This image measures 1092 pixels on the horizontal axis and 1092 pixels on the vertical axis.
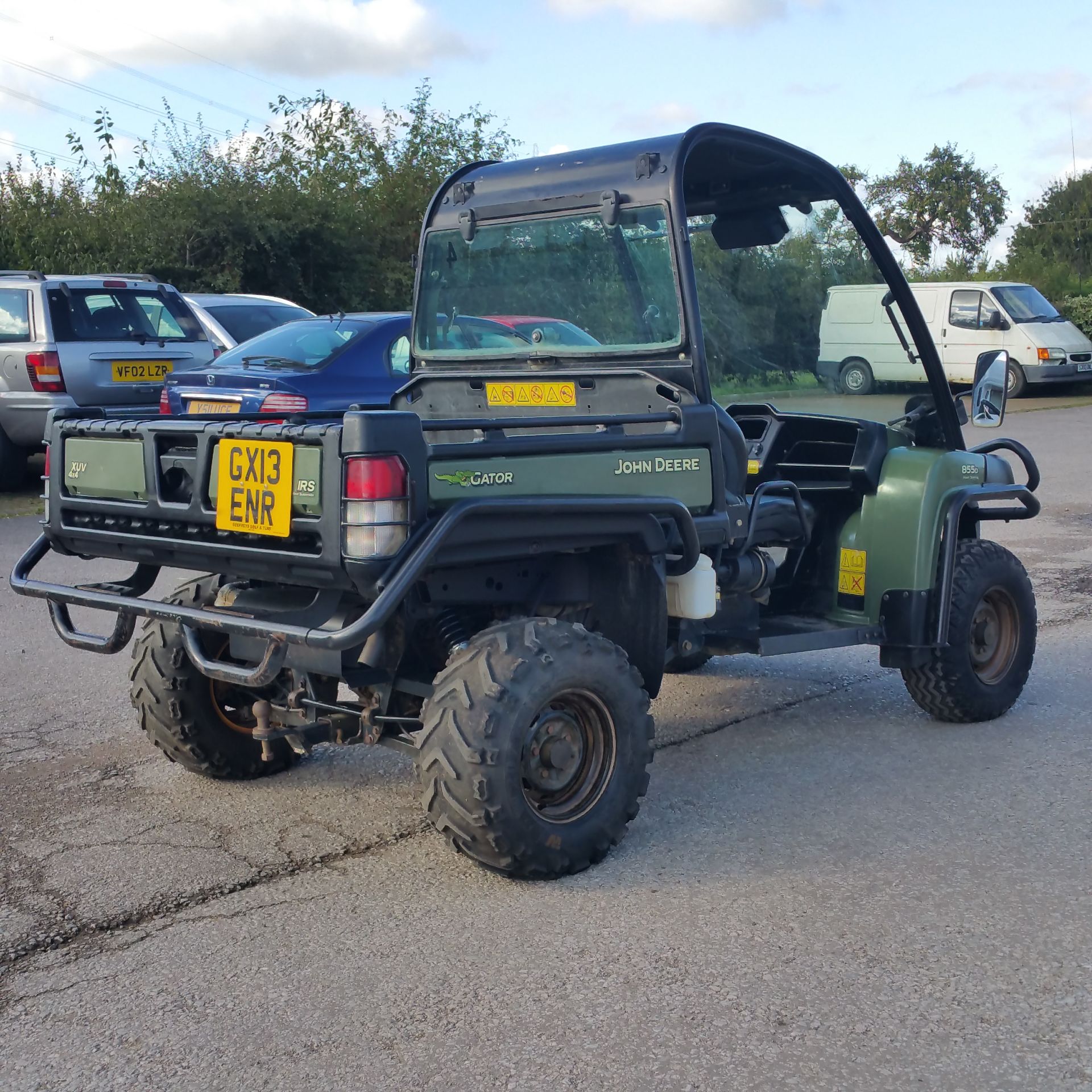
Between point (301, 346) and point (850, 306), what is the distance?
5.66 m

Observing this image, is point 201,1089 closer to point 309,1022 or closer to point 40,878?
point 309,1022

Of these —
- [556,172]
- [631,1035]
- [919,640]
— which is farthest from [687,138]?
[631,1035]

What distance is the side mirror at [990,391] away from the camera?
5.07m

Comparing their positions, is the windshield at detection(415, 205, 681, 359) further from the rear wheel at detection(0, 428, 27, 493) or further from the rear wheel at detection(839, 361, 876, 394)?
the rear wheel at detection(0, 428, 27, 493)

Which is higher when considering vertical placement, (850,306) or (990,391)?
(850,306)

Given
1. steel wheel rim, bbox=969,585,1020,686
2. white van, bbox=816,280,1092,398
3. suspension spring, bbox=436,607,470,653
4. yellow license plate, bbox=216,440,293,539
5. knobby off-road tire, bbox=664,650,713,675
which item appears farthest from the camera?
white van, bbox=816,280,1092,398

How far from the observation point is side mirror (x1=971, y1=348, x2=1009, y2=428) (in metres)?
5.07

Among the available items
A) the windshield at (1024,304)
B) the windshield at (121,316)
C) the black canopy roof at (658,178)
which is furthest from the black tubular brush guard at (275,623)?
the windshield at (1024,304)

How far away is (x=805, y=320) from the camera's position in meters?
5.14

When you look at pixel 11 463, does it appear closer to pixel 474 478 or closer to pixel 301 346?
pixel 301 346

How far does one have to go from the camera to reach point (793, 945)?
11.1 feet

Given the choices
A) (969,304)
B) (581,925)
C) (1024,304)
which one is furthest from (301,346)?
(1024,304)

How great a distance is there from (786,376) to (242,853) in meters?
2.71

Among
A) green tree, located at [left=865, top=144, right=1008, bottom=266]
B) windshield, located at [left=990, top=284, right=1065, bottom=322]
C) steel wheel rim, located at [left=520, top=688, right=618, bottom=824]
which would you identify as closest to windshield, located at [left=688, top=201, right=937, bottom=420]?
steel wheel rim, located at [left=520, top=688, right=618, bottom=824]
